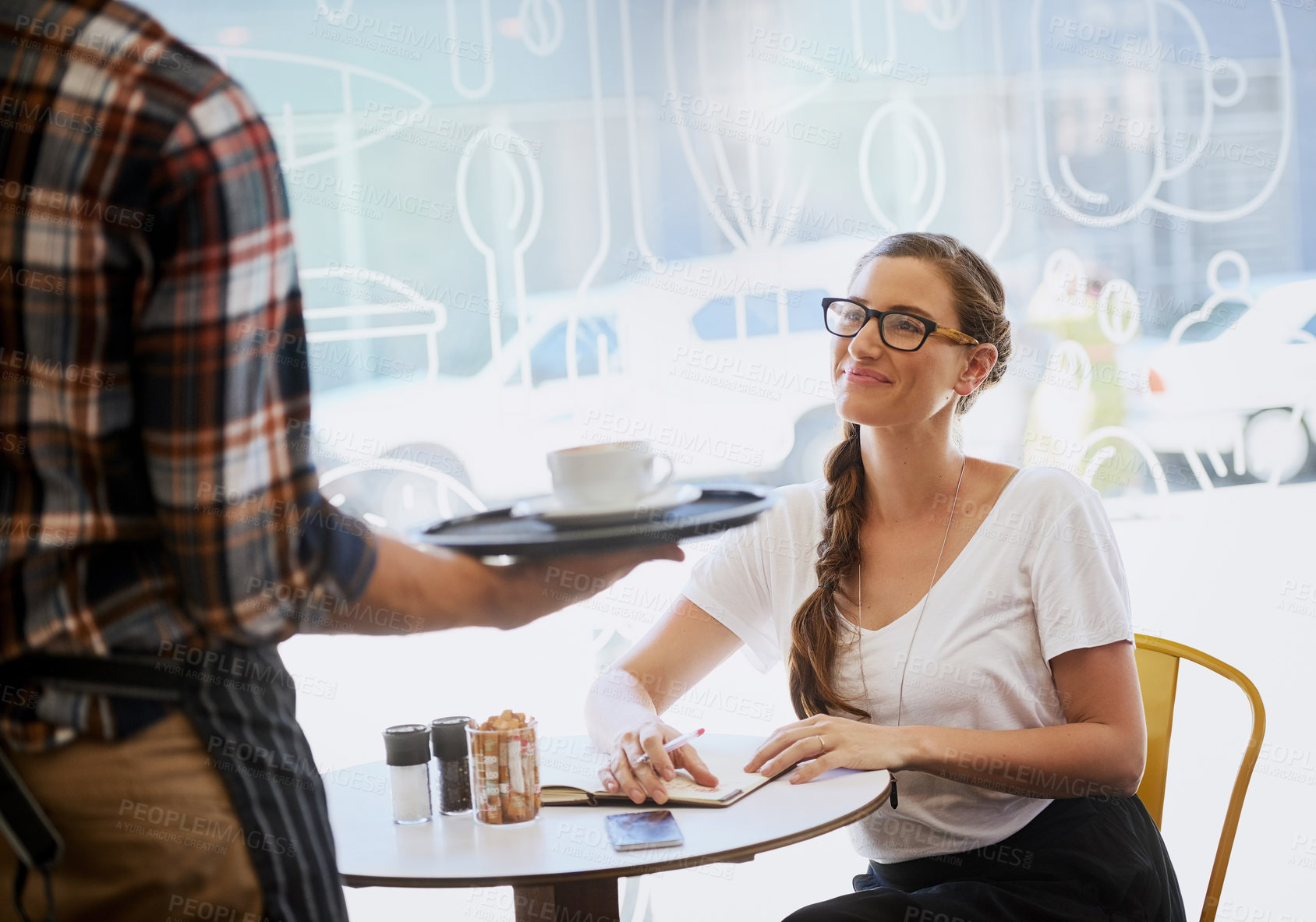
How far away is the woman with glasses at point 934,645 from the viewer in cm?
169

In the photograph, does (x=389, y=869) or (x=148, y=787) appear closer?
(x=148, y=787)

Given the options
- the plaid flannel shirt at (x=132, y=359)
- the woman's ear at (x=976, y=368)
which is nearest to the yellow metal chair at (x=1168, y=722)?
the woman's ear at (x=976, y=368)

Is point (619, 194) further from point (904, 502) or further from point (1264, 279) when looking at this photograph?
point (1264, 279)

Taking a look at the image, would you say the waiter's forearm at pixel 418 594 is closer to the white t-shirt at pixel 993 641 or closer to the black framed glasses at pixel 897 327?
the white t-shirt at pixel 993 641

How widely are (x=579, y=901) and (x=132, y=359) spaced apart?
95cm

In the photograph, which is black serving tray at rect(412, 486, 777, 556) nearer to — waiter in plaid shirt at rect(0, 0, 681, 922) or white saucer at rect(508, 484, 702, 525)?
white saucer at rect(508, 484, 702, 525)

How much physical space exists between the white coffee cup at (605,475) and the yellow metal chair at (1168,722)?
127 cm

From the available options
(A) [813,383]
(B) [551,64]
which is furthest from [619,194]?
(A) [813,383]

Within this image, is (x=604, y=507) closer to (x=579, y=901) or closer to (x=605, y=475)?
(x=605, y=475)

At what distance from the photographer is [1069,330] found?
3.07 meters

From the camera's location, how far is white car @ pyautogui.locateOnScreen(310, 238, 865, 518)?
286 cm

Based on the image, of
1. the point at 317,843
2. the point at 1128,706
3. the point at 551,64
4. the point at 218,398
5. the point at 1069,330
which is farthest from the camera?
the point at 1069,330

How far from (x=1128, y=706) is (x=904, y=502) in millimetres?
491

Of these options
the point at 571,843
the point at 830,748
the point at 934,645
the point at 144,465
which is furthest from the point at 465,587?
the point at 934,645
